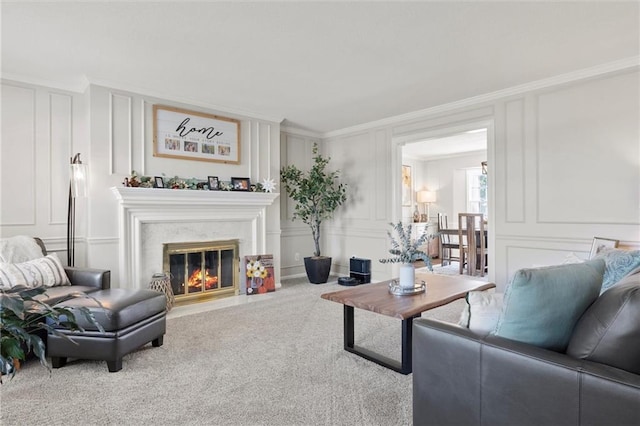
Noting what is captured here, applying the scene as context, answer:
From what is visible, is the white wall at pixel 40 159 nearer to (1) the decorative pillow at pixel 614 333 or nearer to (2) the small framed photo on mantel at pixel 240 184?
(2) the small framed photo on mantel at pixel 240 184

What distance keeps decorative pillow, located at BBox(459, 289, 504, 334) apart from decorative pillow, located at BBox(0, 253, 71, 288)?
3144mm

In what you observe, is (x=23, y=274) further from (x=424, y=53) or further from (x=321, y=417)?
(x=424, y=53)

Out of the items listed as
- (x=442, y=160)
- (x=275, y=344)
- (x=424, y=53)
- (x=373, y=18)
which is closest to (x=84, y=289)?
(x=275, y=344)

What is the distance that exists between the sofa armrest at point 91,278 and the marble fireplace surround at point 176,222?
2.15 ft

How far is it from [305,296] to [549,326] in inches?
137

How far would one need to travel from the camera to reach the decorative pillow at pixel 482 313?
142 centimetres

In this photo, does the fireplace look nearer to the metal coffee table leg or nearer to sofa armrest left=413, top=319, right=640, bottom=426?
the metal coffee table leg

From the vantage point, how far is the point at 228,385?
2225 mm

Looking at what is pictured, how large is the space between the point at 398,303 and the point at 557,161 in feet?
8.59

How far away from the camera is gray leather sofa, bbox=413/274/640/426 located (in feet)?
3.41

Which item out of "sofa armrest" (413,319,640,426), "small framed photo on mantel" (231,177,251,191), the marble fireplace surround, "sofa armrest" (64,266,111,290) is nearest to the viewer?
"sofa armrest" (413,319,640,426)

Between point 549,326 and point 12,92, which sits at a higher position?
point 12,92

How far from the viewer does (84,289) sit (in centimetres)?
297

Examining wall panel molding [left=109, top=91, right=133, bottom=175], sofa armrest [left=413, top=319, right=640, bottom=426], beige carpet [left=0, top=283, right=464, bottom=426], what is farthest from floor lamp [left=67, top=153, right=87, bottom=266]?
sofa armrest [left=413, top=319, right=640, bottom=426]
